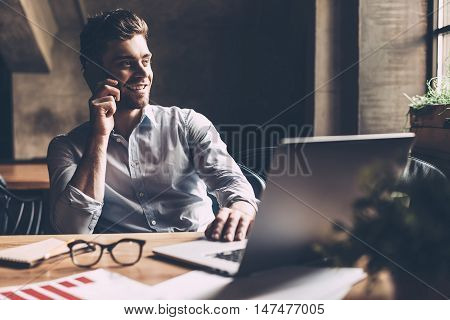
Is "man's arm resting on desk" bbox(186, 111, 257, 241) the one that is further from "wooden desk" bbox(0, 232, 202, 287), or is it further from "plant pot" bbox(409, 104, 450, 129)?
"plant pot" bbox(409, 104, 450, 129)

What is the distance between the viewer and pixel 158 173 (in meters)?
1.62

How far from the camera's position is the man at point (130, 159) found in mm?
1449

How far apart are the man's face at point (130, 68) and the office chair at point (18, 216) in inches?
49.7

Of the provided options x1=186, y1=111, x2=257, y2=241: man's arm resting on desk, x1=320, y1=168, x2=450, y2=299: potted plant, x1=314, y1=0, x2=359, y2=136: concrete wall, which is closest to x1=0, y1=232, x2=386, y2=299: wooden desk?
x1=320, y1=168, x2=450, y2=299: potted plant

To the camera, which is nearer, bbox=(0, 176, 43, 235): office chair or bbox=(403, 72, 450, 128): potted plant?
bbox=(403, 72, 450, 128): potted plant

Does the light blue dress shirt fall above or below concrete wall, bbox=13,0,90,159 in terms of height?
below

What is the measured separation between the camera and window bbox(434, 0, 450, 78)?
218cm

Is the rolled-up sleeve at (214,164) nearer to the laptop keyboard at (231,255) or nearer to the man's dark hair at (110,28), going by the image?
the man's dark hair at (110,28)

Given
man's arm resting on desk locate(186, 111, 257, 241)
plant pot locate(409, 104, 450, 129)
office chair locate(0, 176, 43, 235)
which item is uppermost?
plant pot locate(409, 104, 450, 129)

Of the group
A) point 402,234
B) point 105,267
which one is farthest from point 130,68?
point 402,234

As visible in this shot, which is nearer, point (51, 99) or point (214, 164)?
point (214, 164)

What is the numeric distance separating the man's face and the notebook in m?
0.88

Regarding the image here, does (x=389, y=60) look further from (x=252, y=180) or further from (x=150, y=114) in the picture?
(x=150, y=114)

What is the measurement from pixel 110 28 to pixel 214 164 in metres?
0.67
